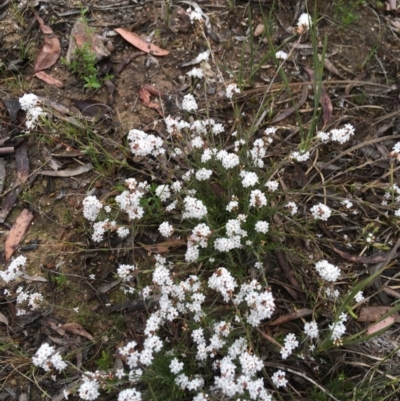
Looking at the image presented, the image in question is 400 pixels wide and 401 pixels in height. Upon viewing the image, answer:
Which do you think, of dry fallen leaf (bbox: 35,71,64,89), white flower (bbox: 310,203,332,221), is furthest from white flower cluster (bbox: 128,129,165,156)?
dry fallen leaf (bbox: 35,71,64,89)

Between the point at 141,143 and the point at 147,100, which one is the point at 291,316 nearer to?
the point at 141,143

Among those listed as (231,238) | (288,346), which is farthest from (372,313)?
(231,238)

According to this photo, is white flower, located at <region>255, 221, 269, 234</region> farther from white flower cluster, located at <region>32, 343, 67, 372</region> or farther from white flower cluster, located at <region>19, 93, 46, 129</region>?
white flower cluster, located at <region>19, 93, 46, 129</region>

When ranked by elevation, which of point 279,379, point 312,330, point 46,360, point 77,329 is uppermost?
point 46,360

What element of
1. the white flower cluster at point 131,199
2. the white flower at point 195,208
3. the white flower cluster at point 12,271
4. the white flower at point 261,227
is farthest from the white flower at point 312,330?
the white flower cluster at point 12,271

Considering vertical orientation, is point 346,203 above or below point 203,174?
below

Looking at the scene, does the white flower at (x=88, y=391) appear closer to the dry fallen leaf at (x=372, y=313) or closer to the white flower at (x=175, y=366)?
the white flower at (x=175, y=366)
